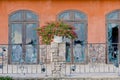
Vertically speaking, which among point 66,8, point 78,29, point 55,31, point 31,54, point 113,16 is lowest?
point 31,54

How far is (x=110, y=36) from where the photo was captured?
1700cm

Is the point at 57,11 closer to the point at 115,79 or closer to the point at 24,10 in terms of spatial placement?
the point at 24,10

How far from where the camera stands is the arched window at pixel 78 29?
1669 centimetres

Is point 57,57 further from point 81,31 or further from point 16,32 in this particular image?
point 16,32

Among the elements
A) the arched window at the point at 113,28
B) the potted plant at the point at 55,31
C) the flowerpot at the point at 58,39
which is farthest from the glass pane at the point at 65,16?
the flowerpot at the point at 58,39

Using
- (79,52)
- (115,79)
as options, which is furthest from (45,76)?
(79,52)

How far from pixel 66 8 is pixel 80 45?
178 cm

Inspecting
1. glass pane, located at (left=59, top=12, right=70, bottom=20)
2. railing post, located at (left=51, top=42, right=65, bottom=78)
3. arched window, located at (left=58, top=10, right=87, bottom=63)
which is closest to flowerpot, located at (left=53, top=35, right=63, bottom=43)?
railing post, located at (left=51, top=42, right=65, bottom=78)

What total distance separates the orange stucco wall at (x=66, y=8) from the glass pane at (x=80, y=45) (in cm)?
32

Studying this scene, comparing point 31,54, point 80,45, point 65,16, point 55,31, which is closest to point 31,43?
point 31,54

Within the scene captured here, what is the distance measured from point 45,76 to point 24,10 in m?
5.82

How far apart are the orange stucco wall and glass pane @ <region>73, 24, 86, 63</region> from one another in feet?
1.05

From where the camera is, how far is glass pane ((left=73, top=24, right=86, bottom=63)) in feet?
54.7

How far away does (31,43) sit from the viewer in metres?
16.9
